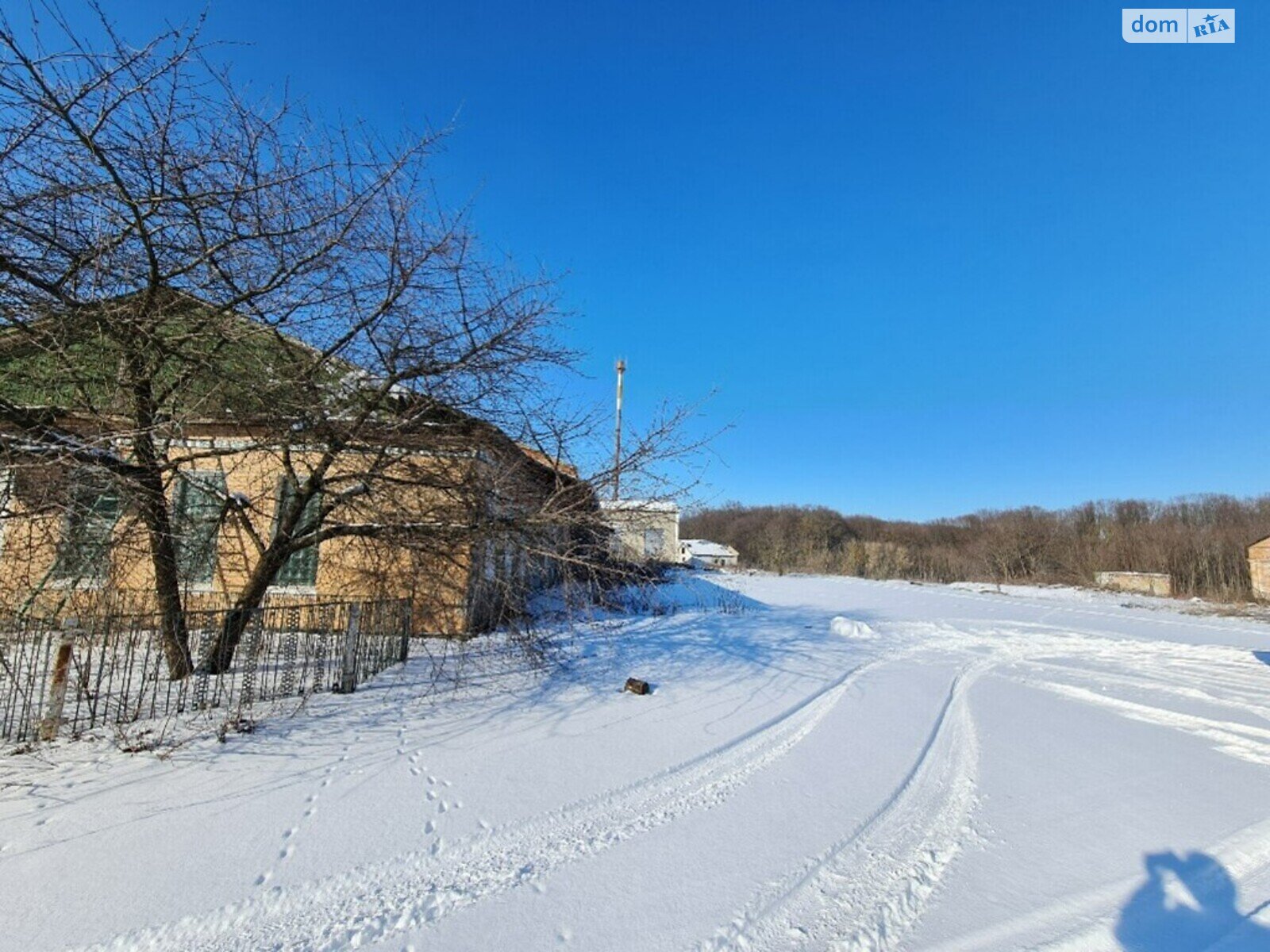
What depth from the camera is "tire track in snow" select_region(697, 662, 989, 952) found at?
7.74 ft

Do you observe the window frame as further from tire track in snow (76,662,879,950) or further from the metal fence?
tire track in snow (76,662,879,950)

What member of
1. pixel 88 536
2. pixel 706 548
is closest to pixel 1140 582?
pixel 706 548

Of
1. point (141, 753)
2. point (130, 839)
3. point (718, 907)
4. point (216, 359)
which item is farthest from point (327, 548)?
point (718, 907)

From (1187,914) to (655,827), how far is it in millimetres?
2379

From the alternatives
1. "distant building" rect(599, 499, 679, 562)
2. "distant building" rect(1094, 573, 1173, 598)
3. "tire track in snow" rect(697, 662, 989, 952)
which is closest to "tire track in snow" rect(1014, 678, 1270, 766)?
"tire track in snow" rect(697, 662, 989, 952)

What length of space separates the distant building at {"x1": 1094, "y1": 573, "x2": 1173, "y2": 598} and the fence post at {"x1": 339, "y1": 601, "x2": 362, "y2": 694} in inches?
1459

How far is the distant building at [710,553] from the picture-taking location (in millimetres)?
44544

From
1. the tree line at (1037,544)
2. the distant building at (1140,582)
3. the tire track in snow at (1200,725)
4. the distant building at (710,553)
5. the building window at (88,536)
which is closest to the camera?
the building window at (88,536)

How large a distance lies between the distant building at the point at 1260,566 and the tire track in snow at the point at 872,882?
115 feet

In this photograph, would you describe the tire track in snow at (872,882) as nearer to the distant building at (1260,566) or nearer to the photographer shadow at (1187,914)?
the photographer shadow at (1187,914)

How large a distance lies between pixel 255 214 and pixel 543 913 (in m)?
4.87

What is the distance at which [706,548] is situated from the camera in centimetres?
5169

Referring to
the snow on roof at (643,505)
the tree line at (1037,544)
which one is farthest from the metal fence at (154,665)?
the tree line at (1037,544)

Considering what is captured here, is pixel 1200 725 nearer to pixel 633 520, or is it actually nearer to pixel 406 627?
pixel 633 520
